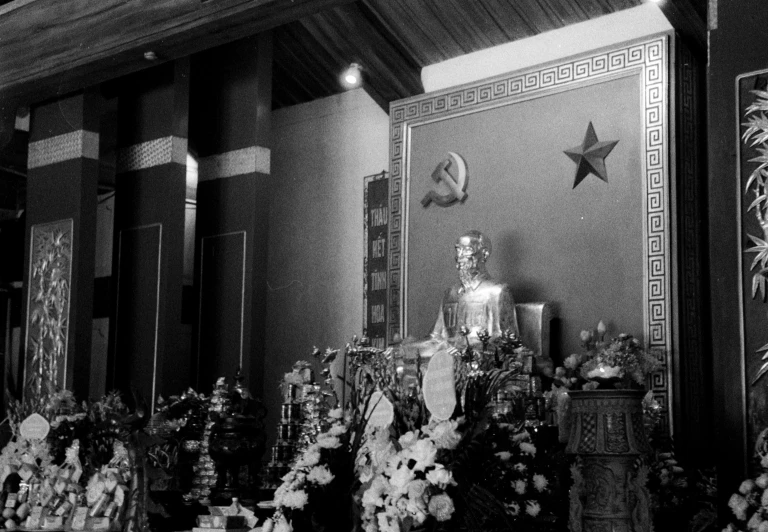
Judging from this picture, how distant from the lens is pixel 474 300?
6.24 meters

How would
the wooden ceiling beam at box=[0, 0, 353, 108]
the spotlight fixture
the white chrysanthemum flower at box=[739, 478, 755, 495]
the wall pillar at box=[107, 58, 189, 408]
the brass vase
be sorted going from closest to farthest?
the white chrysanthemum flower at box=[739, 478, 755, 495]
the brass vase
the wooden ceiling beam at box=[0, 0, 353, 108]
the wall pillar at box=[107, 58, 189, 408]
the spotlight fixture

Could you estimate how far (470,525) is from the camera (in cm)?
338

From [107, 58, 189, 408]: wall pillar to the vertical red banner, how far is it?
4.32ft

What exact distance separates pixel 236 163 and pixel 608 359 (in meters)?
3.05

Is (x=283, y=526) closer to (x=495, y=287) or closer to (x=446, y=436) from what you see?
(x=446, y=436)

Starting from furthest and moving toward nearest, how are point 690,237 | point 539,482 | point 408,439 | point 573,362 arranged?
→ point 690,237 → point 573,362 → point 539,482 → point 408,439

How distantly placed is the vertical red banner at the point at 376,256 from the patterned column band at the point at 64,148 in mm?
1888

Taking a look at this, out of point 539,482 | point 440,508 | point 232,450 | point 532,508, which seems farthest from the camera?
point 232,450

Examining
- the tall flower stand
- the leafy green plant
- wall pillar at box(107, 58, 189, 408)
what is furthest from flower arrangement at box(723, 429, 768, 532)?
the leafy green plant

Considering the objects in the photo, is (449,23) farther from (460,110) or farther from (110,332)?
(110,332)

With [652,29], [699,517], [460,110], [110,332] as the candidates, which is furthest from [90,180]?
[699,517]

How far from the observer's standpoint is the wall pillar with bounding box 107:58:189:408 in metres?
6.82

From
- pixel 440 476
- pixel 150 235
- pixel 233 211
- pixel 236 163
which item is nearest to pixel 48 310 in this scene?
pixel 150 235

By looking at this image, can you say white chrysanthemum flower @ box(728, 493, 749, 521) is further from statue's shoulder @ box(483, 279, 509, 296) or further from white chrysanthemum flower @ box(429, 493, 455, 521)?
statue's shoulder @ box(483, 279, 509, 296)
